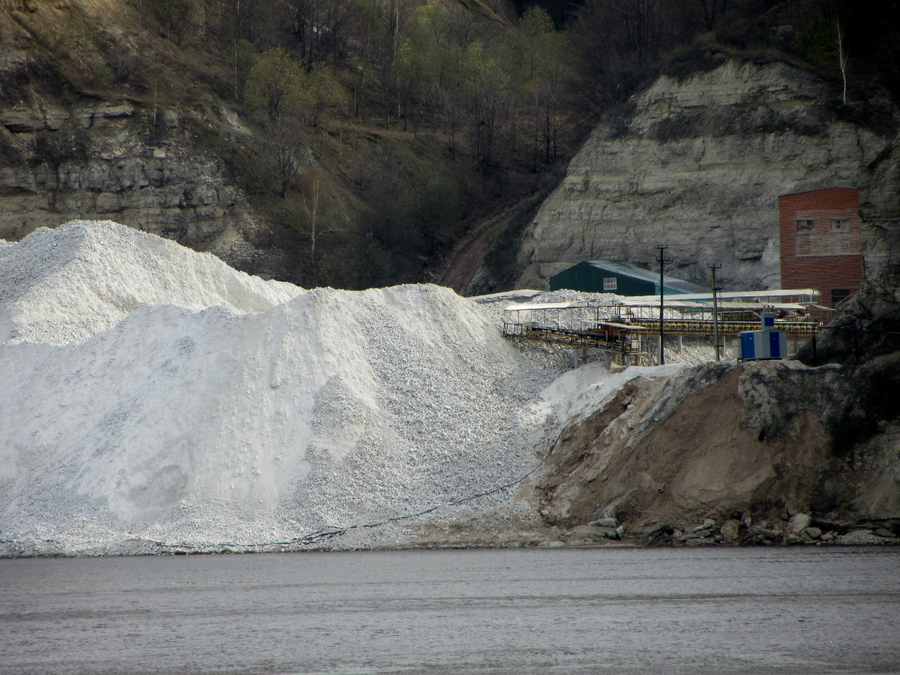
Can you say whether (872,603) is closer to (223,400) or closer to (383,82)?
(223,400)

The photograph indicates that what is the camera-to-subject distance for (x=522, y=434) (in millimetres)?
31828

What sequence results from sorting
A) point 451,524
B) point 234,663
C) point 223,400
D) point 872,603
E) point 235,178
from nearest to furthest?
point 234,663
point 872,603
point 451,524
point 223,400
point 235,178

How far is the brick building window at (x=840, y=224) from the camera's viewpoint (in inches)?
1870

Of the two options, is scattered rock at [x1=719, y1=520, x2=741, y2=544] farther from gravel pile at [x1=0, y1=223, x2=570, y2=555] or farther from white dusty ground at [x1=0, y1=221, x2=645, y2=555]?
gravel pile at [x1=0, y1=223, x2=570, y2=555]

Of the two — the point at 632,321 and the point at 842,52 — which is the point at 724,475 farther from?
the point at 842,52

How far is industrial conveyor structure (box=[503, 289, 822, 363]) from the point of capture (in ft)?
119

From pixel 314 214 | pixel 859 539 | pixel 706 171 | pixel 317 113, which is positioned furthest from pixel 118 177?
pixel 859 539

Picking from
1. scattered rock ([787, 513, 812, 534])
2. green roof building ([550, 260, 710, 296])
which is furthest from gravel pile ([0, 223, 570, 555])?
green roof building ([550, 260, 710, 296])

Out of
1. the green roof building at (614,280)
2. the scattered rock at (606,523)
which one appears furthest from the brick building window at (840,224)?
the scattered rock at (606,523)

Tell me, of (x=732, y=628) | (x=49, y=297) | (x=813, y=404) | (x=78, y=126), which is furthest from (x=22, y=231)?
(x=732, y=628)

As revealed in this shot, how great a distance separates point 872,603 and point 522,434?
15.8 metres

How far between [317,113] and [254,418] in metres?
50.5

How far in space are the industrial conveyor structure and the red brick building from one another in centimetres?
374

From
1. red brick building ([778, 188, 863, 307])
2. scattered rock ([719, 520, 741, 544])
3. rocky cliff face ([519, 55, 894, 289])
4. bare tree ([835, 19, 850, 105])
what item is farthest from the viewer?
bare tree ([835, 19, 850, 105])
